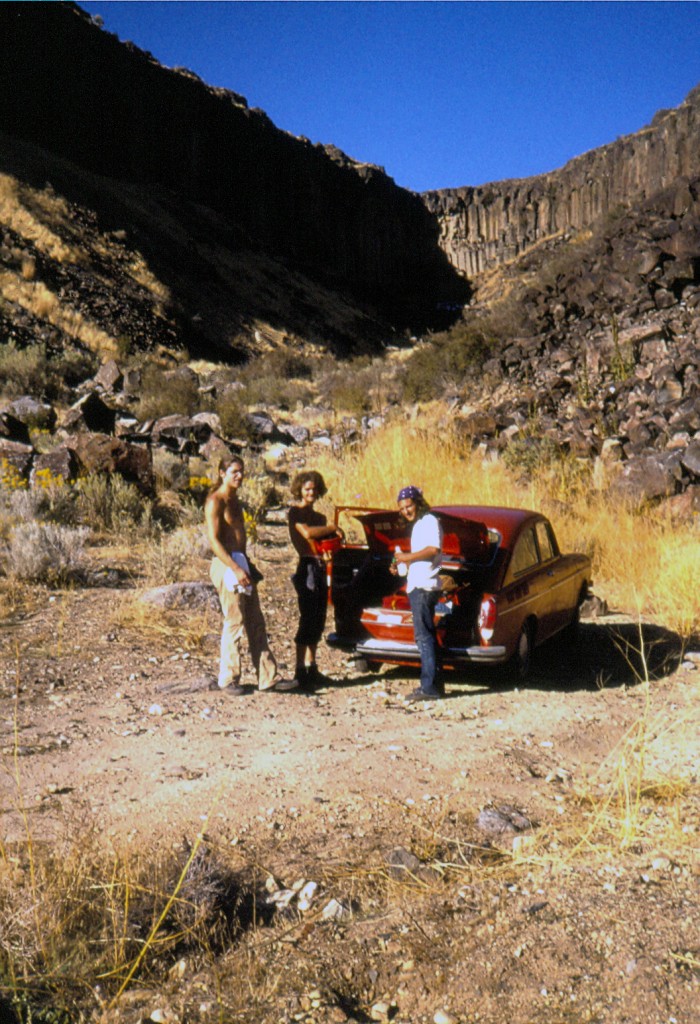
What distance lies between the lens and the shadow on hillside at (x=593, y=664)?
23.4 feet

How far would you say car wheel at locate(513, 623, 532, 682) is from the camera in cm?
696

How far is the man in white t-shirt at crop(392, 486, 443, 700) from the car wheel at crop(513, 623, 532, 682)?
2.50 ft

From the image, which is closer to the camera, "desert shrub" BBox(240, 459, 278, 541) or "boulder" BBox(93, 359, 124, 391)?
"desert shrub" BBox(240, 459, 278, 541)

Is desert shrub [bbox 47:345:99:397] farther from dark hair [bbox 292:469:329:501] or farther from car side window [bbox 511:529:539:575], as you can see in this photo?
car side window [bbox 511:529:539:575]

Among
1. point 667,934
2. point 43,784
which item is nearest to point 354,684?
point 43,784

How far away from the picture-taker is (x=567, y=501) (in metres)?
12.3

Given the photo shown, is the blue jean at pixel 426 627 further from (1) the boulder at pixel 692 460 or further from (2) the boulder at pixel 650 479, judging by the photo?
(1) the boulder at pixel 692 460

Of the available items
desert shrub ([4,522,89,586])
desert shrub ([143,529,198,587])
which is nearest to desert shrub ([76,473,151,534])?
desert shrub ([143,529,198,587])

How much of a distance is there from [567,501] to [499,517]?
5367 millimetres

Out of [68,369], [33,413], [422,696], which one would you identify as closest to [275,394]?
[68,369]

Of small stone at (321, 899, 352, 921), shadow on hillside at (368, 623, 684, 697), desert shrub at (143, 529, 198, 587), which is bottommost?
small stone at (321, 899, 352, 921)

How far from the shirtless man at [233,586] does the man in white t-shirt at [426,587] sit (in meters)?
1.00

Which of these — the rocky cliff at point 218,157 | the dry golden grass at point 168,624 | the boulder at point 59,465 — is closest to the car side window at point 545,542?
the dry golden grass at point 168,624

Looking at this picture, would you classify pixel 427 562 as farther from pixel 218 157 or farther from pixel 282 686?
pixel 218 157
